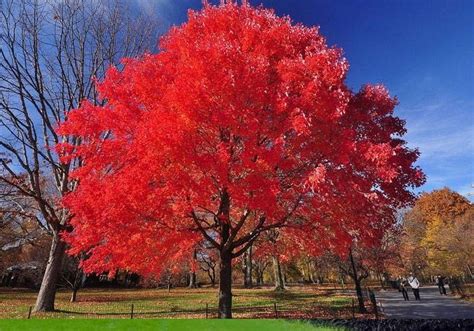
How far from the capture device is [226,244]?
49.6 ft

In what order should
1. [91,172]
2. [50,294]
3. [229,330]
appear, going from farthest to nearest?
[50,294], [91,172], [229,330]

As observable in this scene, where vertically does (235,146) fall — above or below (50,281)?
above

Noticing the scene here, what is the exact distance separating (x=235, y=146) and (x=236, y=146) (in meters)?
0.14

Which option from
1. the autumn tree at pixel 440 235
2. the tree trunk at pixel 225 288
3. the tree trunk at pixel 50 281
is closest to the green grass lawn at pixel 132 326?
the tree trunk at pixel 225 288

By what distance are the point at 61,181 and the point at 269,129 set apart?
46.1ft

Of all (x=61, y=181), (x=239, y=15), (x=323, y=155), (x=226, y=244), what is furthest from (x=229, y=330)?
(x=61, y=181)

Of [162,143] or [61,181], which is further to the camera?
[61,181]

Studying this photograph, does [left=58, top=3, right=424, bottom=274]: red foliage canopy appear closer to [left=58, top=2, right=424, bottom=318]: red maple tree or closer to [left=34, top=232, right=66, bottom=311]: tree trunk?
[left=58, top=2, right=424, bottom=318]: red maple tree

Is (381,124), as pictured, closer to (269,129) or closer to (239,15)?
(269,129)

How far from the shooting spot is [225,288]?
48.6ft

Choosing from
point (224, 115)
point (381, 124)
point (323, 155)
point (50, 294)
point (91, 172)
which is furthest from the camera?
point (50, 294)

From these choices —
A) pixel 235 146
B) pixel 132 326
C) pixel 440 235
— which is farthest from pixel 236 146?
pixel 440 235

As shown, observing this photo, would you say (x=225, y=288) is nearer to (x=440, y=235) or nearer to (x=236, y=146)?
(x=236, y=146)

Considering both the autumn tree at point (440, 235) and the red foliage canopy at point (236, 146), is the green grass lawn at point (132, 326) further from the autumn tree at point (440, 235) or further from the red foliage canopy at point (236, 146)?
the autumn tree at point (440, 235)
